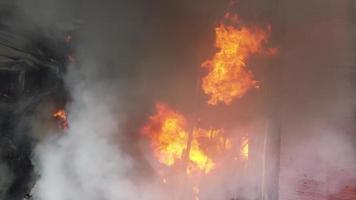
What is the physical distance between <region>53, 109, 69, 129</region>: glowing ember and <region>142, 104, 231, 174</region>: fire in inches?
61.1

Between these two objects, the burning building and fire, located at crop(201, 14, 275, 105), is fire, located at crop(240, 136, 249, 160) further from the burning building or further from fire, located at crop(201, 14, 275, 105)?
fire, located at crop(201, 14, 275, 105)

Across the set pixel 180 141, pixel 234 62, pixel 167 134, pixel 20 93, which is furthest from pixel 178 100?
pixel 20 93

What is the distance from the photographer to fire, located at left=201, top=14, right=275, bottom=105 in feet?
21.4

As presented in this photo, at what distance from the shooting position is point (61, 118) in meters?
6.82

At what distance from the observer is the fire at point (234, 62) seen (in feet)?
21.4

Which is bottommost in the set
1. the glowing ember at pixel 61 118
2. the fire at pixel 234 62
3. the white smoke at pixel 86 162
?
the white smoke at pixel 86 162

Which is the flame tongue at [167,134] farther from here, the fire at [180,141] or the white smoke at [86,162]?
the white smoke at [86,162]

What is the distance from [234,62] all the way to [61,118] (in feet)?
11.6

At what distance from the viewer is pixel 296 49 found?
245 inches

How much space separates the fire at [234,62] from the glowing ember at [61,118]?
287cm

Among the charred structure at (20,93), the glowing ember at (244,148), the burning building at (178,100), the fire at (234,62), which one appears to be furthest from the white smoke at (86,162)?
the fire at (234,62)

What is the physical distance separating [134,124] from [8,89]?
7.92 ft

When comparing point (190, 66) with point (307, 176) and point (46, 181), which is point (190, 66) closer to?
point (307, 176)

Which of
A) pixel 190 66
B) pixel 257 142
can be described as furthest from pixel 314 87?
pixel 190 66
